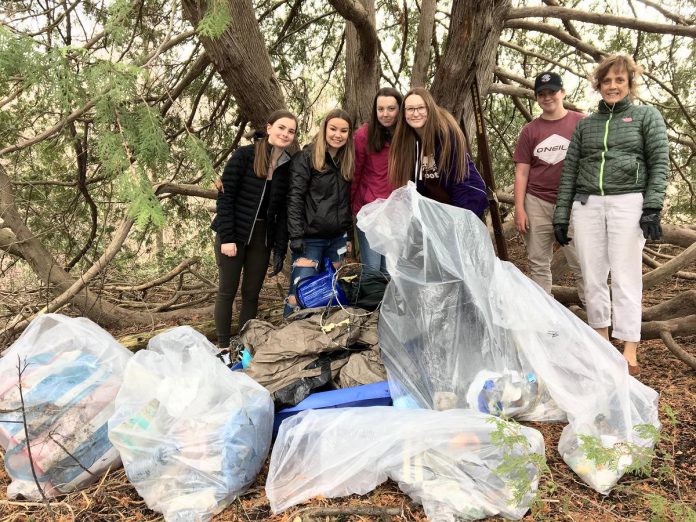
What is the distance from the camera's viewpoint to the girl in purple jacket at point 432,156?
280 cm

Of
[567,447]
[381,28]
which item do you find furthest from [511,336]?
[381,28]

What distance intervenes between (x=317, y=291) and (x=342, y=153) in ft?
2.77

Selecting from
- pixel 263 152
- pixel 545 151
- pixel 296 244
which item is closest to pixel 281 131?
pixel 263 152

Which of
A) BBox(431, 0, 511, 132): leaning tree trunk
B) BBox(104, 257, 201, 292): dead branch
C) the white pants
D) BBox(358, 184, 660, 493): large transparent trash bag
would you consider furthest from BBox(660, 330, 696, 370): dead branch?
BBox(104, 257, 201, 292): dead branch

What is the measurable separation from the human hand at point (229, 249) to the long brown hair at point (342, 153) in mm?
668

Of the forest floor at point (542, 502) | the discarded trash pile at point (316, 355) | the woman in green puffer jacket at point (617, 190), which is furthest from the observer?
the woman in green puffer jacket at point (617, 190)

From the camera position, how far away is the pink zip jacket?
3037 millimetres

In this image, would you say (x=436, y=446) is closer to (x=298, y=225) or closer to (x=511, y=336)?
(x=511, y=336)

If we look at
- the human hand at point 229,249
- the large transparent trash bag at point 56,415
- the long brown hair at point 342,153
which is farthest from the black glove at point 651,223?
the large transparent trash bag at point 56,415

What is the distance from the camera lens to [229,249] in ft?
9.58

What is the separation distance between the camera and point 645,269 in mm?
4402

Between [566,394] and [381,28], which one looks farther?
[381,28]

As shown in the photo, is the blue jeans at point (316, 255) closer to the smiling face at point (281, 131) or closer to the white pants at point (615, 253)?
the smiling face at point (281, 131)

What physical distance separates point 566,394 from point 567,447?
8.0 inches
